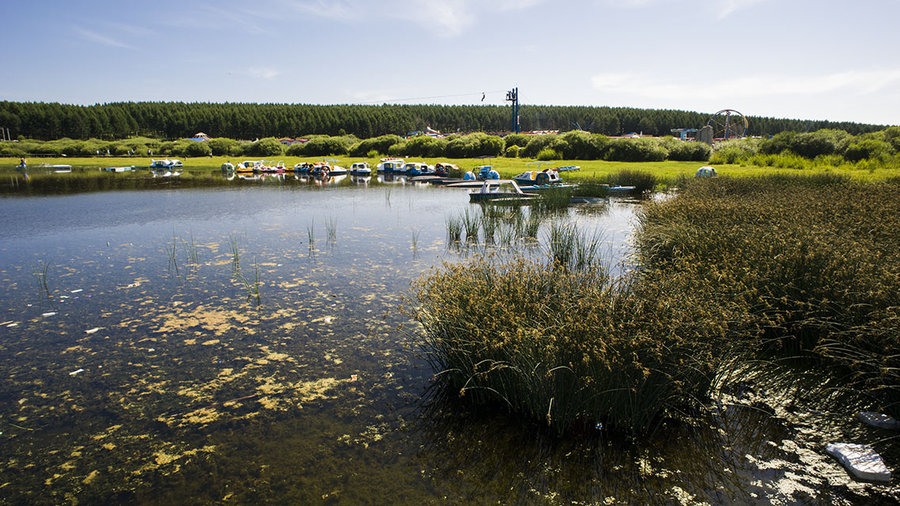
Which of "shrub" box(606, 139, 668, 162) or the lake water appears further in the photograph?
"shrub" box(606, 139, 668, 162)

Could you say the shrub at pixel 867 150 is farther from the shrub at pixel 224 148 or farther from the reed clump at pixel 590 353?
the shrub at pixel 224 148

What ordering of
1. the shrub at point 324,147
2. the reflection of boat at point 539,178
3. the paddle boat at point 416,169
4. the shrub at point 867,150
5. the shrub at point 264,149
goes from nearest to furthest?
the shrub at point 867,150
the reflection of boat at point 539,178
the paddle boat at point 416,169
the shrub at point 264,149
the shrub at point 324,147

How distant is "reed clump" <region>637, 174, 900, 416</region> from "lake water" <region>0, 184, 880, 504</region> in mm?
912

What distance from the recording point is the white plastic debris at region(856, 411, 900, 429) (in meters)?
4.44

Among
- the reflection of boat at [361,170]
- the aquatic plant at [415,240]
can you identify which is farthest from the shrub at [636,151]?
the aquatic plant at [415,240]

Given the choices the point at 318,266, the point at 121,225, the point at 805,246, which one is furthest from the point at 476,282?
the point at 121,225

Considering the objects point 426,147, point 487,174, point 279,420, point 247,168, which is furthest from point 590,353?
point 426,147

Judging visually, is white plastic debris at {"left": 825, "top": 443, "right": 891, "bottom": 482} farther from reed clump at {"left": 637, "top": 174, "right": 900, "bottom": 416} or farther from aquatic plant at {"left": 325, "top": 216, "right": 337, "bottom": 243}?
aquatic plant at {"left": 325, "top": 216, "right": 337, "bottom": 243}

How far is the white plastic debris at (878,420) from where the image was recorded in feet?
14.6

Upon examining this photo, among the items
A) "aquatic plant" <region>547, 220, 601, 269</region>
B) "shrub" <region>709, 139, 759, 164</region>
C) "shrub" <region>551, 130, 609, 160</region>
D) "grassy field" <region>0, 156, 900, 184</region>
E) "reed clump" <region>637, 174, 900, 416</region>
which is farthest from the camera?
"shrub" <region>551, 130, 609, 160</region>

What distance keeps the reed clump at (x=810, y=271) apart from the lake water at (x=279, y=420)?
91 cm

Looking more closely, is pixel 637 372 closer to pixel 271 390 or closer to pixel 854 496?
pixel 854 496

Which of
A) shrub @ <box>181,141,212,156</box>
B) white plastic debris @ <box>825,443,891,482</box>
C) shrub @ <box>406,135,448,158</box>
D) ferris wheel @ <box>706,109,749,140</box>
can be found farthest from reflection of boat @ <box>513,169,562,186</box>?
shrub @ <box>181,141,212,156</box>

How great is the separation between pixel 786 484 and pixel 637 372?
1.44 m
